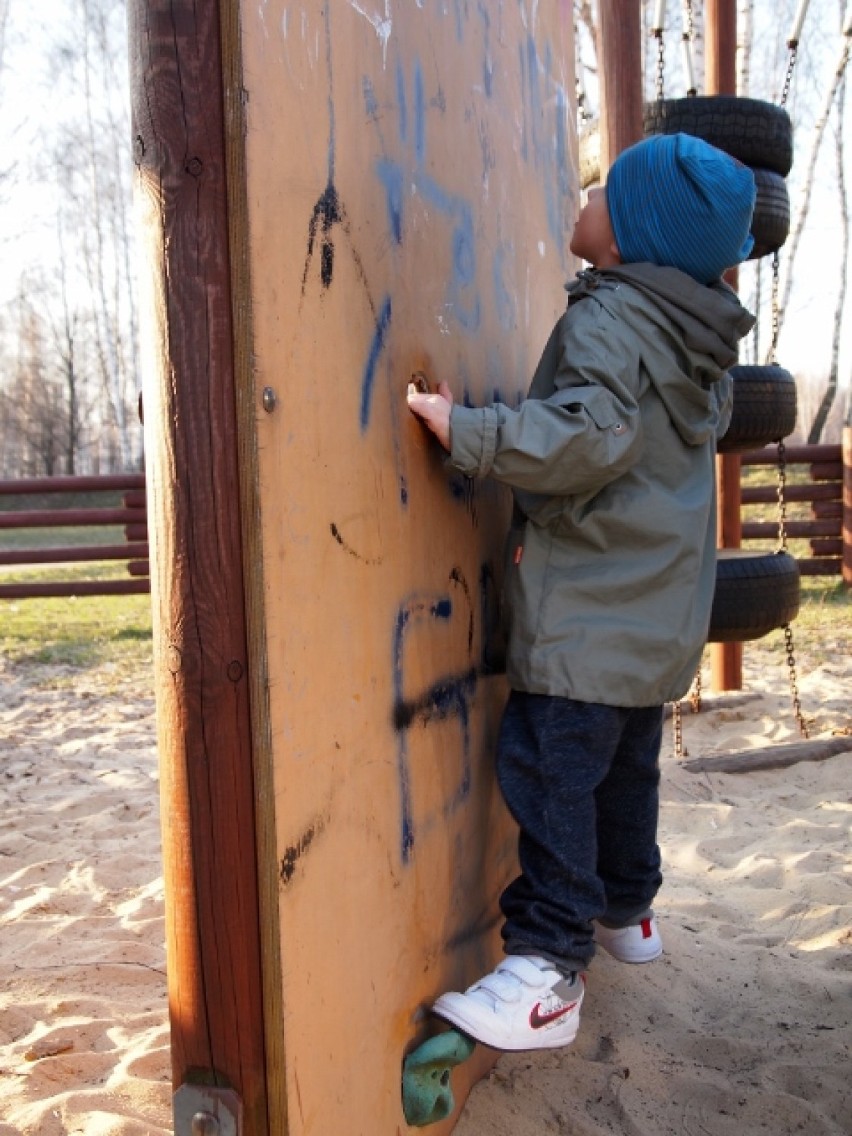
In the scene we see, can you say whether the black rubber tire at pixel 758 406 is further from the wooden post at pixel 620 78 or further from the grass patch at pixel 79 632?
the grass patch at pixel 79 632

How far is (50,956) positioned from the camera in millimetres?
2785

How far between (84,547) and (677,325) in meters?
9.28

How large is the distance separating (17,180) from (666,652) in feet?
84.8

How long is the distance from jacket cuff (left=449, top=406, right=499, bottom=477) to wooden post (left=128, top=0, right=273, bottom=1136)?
51 cm

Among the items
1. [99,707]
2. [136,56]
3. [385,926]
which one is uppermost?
[136,56]

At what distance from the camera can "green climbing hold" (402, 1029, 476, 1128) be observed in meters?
1.81

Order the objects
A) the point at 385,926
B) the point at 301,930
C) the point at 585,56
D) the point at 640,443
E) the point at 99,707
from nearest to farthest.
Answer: the point at 301,930 → the point at 385,926 → the point at 640,443 → the point at 99,707 → the point at 585,56

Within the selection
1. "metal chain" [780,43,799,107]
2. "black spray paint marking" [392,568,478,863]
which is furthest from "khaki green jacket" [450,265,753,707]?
"metal chain" [780,43,799,107]

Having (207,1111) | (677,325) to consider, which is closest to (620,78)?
(677,325)

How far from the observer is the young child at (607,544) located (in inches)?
76.4

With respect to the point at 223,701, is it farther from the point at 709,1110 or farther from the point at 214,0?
the point at 709,1110

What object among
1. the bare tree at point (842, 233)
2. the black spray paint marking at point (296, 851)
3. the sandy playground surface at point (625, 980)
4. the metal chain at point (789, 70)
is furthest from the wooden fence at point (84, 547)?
the bare tree at point (842, 233)

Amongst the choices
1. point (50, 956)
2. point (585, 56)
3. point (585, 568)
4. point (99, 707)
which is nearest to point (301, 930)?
point (585, 568)

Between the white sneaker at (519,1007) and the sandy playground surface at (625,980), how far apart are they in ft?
0.77
